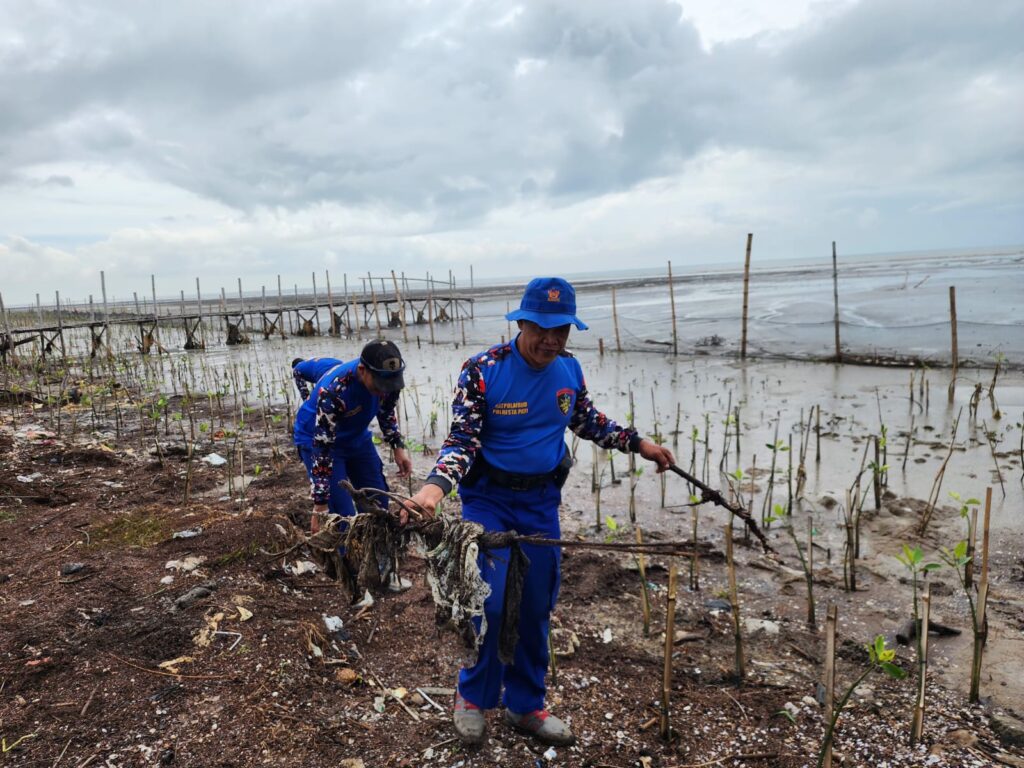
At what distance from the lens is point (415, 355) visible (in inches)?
719

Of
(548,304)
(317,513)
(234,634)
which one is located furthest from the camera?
(317,513)

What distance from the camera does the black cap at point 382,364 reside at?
3412mm

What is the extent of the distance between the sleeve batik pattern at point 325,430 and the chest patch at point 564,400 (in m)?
1.49

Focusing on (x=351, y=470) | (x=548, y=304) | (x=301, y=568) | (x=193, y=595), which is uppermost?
(x=548, y=304)

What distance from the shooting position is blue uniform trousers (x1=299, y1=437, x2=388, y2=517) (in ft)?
12.9

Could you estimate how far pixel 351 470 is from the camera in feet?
13.3

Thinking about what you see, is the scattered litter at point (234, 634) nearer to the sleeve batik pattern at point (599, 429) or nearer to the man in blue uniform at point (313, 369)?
the man in blue uniform at point (313, 369)

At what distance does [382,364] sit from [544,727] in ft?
6.48

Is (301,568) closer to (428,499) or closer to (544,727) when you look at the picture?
(544,727)

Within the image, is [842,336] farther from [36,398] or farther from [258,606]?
[36,398]

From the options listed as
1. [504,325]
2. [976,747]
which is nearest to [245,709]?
[976,747]

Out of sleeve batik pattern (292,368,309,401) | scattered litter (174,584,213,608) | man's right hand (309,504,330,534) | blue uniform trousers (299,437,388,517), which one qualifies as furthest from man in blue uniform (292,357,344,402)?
scattered litter (174,584,213,608)

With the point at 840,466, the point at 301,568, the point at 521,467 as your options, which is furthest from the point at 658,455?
the point at 840,466

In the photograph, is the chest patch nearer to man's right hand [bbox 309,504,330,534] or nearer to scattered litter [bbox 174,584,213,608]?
man's right hand [bbox 309,504,330,534]
